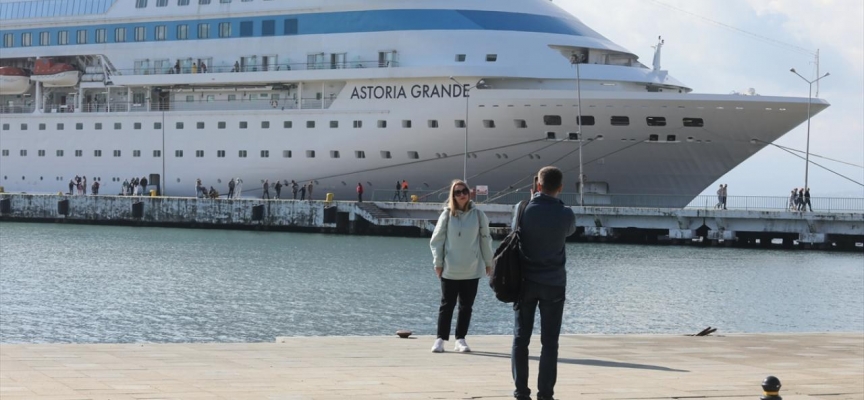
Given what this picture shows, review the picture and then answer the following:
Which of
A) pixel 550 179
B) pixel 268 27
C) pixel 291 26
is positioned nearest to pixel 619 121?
pixel 291 26

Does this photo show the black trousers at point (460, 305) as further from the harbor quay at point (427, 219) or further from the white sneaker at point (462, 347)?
the harbor quay at point (427, 219)

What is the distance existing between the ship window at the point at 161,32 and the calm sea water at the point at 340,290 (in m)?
11.3

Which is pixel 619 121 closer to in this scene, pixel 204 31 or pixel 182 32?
pixel 204 31

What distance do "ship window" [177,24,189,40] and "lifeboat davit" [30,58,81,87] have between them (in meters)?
5.41

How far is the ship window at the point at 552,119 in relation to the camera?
119 ft

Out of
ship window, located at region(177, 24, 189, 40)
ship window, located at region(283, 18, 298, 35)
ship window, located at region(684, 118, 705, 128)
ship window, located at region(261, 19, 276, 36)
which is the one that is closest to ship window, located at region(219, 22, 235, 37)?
ship window, located at region(261, 19, 276, 36)

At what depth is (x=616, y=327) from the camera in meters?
17.8

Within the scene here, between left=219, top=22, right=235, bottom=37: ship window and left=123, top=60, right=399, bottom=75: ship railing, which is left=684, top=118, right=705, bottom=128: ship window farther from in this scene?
left=219, top=22, right=235, bottom=37: ship window

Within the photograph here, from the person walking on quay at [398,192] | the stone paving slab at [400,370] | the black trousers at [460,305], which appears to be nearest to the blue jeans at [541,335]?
the stone paving slab at [400,370]

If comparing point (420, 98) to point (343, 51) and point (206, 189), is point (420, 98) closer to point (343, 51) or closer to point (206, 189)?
point (343, 51)

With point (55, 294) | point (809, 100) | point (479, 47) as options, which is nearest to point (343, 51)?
point (479, 47)

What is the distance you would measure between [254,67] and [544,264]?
1397 inches

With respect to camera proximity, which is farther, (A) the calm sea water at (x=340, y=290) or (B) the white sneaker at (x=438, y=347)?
(A) the calm sea water at (x=340, y=290)

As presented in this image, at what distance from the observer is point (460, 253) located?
34.0ft
